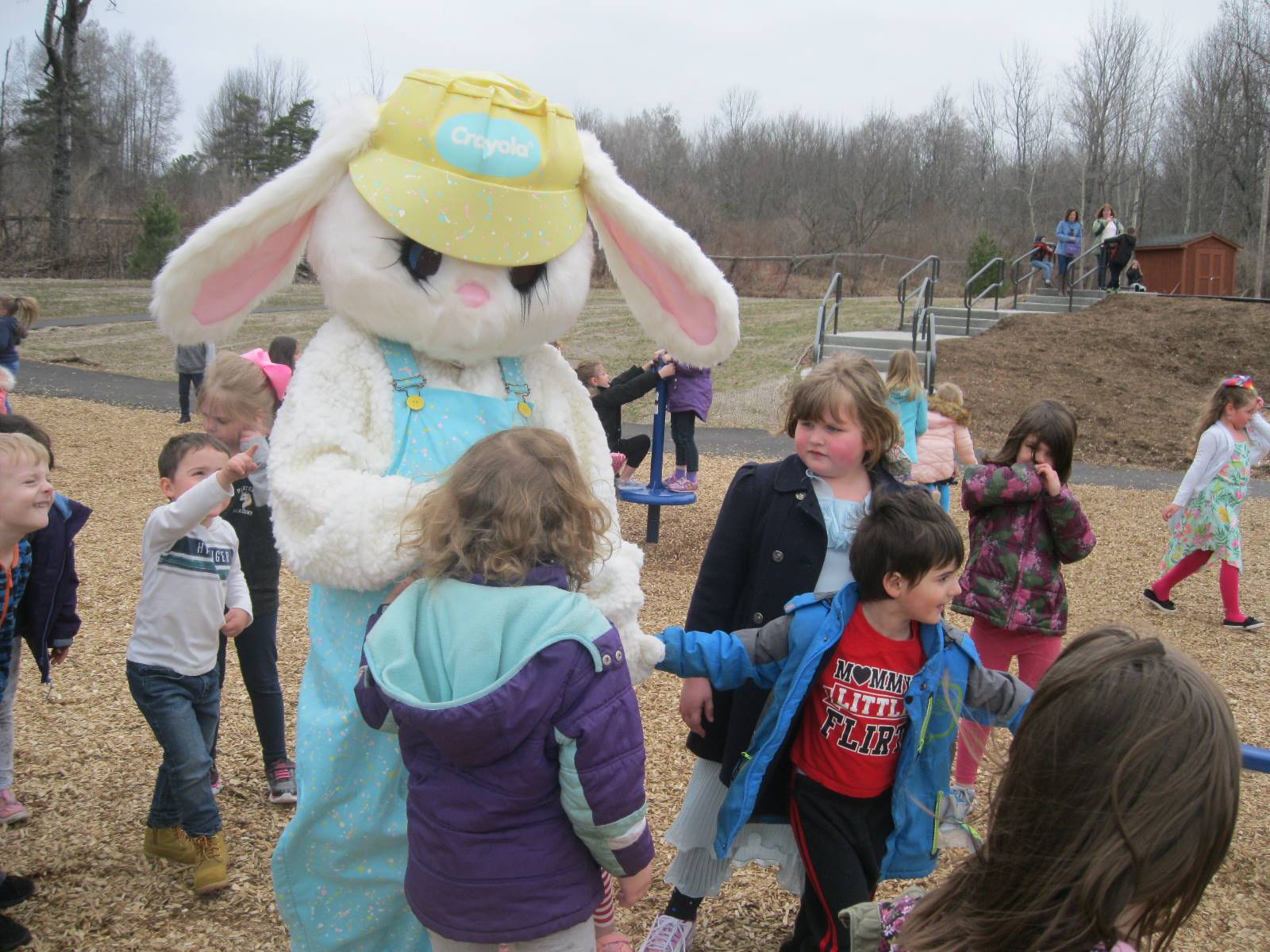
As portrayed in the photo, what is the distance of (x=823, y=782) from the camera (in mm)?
2330

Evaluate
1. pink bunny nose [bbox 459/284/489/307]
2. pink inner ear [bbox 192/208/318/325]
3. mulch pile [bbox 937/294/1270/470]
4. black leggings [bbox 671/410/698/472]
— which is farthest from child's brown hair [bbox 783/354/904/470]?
mulch pile [bbox 937/294/1270/470]

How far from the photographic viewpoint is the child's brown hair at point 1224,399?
6105 millimetres

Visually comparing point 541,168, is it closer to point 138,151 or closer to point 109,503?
point 109,503

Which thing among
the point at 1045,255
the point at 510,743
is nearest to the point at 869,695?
the point at 510,743

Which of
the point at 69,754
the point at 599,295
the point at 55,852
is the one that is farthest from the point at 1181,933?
the point at 599,295

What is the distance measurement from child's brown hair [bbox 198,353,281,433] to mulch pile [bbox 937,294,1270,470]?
1006cm

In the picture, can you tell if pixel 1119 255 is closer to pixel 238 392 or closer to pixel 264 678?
pixel 238 392

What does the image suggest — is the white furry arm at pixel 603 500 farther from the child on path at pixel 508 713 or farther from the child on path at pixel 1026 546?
the child on path at pixel 1026 546

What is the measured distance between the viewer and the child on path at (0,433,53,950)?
263 centimetres

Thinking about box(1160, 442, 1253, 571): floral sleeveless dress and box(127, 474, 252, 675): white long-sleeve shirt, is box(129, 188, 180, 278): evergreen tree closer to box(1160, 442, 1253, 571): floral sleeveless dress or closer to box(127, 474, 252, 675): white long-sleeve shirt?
box(1160, 442, 1253, 571): floral sleeveless dress

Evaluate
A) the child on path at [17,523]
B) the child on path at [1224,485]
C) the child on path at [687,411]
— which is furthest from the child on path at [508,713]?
the child on path at [1224,485]

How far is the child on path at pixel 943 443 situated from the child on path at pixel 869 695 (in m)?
4.14

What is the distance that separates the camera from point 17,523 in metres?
2.66

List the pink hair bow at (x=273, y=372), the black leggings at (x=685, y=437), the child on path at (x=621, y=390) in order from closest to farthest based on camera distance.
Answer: the pink hair bow at (x=273, y=372) < the child on path at (x=621, y=390) < the black leggings at (x=685, y=437)
